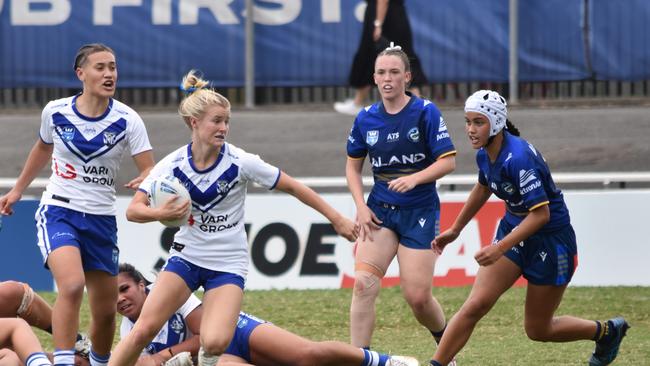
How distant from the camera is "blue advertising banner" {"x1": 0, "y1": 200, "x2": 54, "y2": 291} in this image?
1245cm

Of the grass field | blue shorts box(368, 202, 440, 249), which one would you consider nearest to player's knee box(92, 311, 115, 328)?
the grass field

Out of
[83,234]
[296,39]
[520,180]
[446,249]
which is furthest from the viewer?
[296,39]

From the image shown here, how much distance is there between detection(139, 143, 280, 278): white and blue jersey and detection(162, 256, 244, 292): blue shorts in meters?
0.02

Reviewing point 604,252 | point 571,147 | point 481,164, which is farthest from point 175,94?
point 481,164

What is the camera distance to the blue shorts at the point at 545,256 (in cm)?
811

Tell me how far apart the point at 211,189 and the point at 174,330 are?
45.3 inches

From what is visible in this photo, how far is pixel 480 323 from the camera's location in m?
10.8

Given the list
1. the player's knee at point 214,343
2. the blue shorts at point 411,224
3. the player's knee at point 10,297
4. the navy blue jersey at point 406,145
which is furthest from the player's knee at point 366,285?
the player's knee at point 10,297

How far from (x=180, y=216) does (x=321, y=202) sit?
0.78m

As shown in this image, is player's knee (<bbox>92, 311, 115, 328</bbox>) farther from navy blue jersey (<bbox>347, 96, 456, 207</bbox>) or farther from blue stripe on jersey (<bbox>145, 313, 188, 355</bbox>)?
navy blue jersey (<bbox>347, 96, 456, 207</bbox>)

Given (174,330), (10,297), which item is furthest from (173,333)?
(10,297)

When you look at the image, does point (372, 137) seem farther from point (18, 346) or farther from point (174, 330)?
point (18, 346)

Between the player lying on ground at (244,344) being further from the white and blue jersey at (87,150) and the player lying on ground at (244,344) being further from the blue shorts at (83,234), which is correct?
the white and blue jersey at (87,150)

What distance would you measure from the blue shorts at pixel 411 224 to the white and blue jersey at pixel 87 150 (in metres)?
1.57
